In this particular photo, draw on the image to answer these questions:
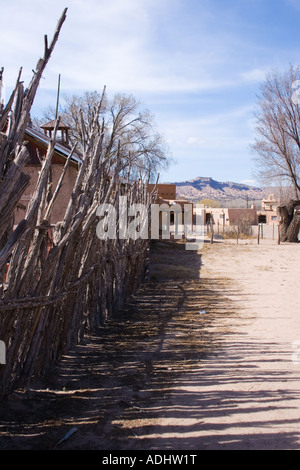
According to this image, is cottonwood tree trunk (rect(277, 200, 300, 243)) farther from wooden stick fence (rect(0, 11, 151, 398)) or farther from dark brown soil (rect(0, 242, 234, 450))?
wooden stick fence (rect(0, 11, 151, 398))

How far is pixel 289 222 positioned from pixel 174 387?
18712 millimetres

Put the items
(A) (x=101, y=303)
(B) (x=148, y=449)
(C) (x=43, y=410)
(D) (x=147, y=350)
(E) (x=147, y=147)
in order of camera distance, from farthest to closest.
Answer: (E) (x=147, y=147), (A) (x=101, y=303), (D) (x=147, y=350), (C) (x=43, y=410), (B) (x=148, y=449)

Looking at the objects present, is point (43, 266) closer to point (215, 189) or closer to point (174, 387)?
point (174, 387)

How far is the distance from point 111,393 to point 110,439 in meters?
0.70

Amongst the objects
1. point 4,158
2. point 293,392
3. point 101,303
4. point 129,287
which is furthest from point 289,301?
point 4,158

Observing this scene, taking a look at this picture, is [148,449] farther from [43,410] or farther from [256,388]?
[256,388]

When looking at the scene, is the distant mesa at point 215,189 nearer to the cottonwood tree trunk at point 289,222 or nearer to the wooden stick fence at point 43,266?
the cottonwood tree trunk at point 289,222

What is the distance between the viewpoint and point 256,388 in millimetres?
3391

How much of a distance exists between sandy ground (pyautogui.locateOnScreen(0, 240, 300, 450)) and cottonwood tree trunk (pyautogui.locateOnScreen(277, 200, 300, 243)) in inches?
589

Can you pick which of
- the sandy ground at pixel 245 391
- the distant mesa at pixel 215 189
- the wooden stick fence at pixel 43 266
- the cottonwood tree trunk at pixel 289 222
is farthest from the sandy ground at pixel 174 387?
the distant mesa at pixel 215 189

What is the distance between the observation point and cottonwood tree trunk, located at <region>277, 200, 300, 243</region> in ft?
68.1

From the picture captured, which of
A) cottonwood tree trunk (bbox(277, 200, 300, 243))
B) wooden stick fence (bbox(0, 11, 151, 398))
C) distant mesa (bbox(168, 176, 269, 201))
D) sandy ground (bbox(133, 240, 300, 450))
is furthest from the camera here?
distant mesa (bbox(168, 176, 269, 201))

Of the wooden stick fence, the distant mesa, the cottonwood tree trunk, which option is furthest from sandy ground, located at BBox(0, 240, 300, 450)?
the distant mesa

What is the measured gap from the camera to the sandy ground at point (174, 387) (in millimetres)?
2682
